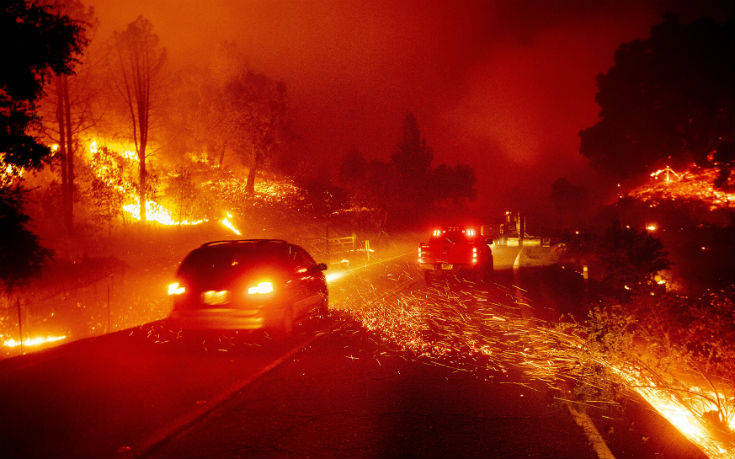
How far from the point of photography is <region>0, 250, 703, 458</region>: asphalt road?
4406 mm

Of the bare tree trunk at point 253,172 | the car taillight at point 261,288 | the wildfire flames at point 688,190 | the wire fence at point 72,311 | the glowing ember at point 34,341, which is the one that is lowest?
the glowing ember at point 34,341

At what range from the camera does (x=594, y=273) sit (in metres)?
22.4

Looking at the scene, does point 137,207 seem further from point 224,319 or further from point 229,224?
point 224,319

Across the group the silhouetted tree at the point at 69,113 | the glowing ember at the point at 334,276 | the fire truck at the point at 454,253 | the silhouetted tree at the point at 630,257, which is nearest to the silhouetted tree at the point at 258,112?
the silhouetted tree at the point at 69,113

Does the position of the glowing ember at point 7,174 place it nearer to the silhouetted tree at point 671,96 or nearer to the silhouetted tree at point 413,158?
the silhouetted tree at point 671,96

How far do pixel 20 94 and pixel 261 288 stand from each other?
18.3 feet

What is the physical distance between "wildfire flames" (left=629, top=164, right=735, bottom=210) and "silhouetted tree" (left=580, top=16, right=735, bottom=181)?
1368mm

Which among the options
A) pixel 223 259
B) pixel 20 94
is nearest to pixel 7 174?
pixel 20 94

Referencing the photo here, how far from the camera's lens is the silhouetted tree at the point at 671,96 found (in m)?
26.6

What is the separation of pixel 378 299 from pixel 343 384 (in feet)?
25.0

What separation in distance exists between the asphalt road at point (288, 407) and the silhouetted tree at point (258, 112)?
30.7 m

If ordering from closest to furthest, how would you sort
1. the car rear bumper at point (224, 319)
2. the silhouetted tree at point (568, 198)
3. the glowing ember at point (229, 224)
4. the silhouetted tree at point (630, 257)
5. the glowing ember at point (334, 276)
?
the car rear bumper at point (224, 319), the silhouetted tree at point (630, 257), the glowing ember at point (334, 276), the glowing ember at point (229, 224), the silhouetted tree at point (568, 198)

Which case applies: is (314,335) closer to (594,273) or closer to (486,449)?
(486,449)

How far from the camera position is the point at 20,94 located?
894 cm
